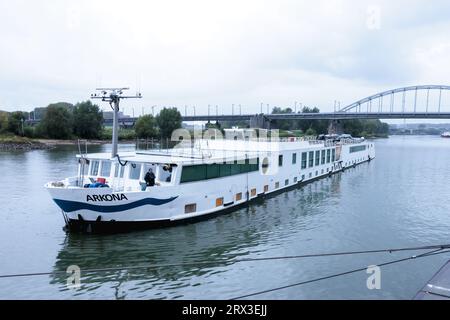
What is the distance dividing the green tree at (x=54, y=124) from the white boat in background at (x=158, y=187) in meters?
80.6

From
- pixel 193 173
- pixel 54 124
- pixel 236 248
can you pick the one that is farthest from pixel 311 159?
pixel 54 124

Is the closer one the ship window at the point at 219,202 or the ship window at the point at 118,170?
the ship window at the point at 118,170

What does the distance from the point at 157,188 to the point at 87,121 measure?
301 feet

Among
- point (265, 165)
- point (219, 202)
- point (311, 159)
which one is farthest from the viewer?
point (311, 159)

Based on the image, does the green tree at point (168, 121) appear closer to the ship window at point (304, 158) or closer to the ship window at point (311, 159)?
the ship window at point (311, 159)

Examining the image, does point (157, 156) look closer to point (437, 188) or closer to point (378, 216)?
point (378, 216)

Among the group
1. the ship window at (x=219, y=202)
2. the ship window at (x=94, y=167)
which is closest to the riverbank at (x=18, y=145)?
the ship window at (x=94, y=167)

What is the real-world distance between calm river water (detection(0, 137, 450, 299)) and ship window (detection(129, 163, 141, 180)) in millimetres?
3069

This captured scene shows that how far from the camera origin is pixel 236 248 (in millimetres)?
16828

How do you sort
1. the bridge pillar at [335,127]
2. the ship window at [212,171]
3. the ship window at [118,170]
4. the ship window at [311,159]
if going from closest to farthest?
the ship window at [118,170] → the ship window at [212,171] → the ship window at [311,159] → the bridge pillar at [335,127]

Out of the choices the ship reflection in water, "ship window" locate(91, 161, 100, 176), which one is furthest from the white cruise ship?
the ship reflection in water

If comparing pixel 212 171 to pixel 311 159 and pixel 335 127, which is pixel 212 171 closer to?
pixel 311 159

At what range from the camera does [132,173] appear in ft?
63.1

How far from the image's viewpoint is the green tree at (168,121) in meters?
108
